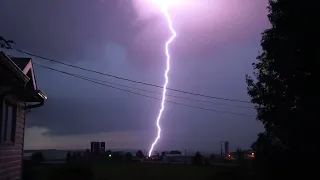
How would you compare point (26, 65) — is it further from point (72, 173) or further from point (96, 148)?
point (96, 148)

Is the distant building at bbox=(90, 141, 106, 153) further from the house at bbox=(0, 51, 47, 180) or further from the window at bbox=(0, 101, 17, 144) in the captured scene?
the window at bbox=(0, 101, 17, 144)

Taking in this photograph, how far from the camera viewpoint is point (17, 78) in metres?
9.43

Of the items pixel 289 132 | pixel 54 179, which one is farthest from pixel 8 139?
pixel 289 132

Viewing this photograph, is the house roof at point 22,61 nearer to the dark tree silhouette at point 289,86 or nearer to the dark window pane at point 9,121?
the dark window pane at point 9,121

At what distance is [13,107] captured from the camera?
11.2 metres

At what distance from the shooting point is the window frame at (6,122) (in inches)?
384

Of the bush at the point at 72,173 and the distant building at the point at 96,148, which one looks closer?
the bush at the point at 72,173

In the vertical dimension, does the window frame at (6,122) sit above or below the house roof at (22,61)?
below

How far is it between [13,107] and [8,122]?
55 cm

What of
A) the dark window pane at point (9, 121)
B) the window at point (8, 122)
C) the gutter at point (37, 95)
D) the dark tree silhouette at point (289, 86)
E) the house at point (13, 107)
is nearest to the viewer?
the house at point (13, 107)

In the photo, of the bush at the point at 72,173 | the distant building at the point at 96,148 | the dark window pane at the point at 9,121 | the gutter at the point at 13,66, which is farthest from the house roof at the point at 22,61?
the distant building at the point at 96,148

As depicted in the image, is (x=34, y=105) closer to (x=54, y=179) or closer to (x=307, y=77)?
(x=54, y=179)

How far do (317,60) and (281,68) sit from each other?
1.40m

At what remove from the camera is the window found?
9.90m
